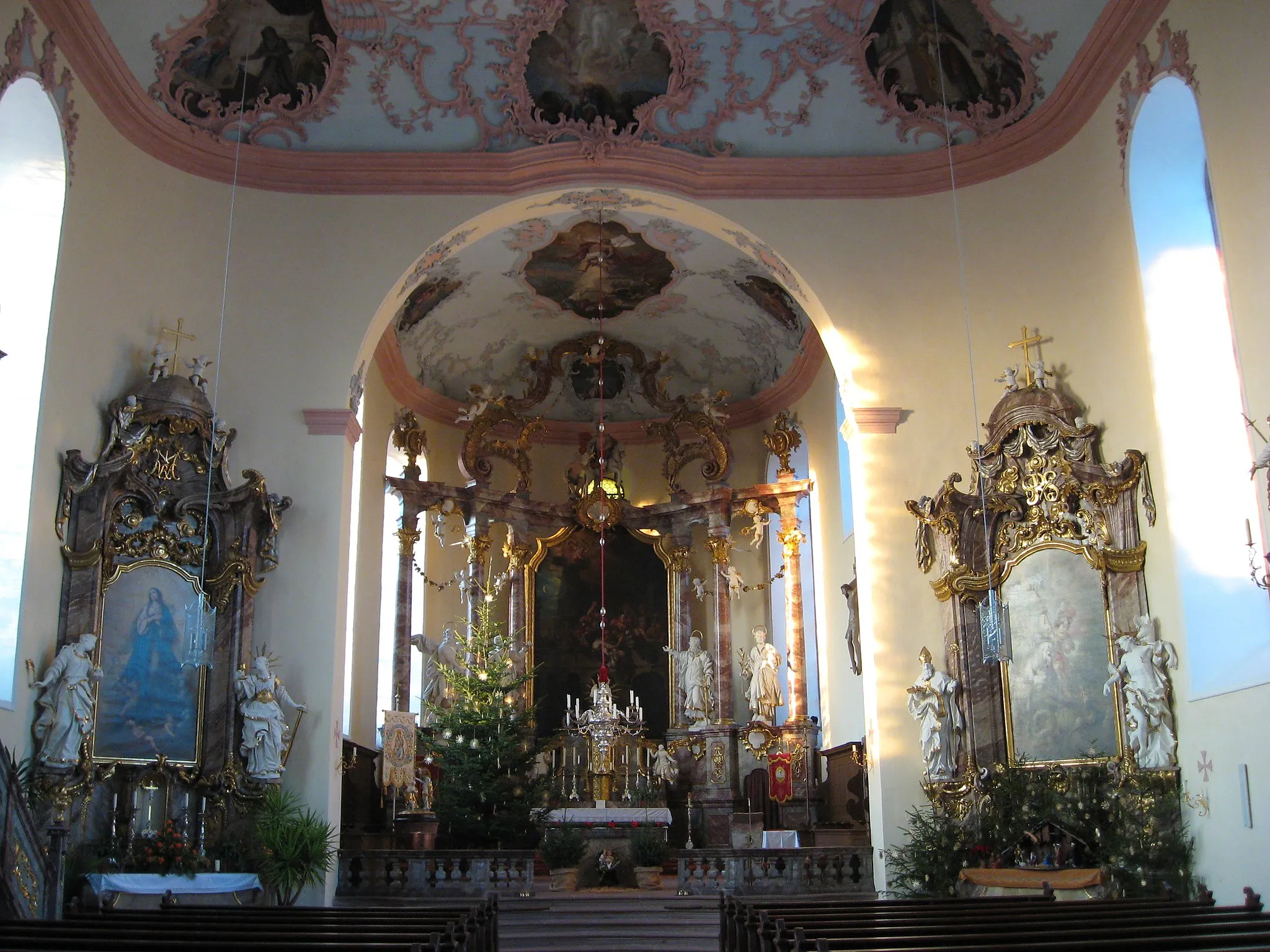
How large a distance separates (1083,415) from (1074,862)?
445cm

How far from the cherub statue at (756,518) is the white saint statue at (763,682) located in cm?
148

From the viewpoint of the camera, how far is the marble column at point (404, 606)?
18.0 meters

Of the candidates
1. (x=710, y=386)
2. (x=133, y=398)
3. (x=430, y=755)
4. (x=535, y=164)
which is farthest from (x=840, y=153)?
(x=430, y=755)

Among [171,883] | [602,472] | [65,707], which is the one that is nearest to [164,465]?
[65,707]

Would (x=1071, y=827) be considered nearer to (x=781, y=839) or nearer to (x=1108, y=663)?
(x=1108, y=663)

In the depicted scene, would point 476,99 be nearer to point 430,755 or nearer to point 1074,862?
point 430,755

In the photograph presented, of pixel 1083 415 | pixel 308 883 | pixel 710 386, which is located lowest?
pixel 308 883

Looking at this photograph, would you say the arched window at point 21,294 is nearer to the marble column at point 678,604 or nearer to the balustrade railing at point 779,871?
the balustrade railing at point 779,871

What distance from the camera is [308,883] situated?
40.3 feet

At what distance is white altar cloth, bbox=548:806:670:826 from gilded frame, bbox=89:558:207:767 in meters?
4.97

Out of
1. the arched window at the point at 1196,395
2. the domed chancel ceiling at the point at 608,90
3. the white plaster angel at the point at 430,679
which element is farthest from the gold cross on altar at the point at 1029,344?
the white plaster angel at the point at 430,679

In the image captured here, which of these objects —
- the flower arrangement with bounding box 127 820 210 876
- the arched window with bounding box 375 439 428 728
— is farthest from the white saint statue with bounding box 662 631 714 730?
the flower arrangement with bounding box 127 820 210 876

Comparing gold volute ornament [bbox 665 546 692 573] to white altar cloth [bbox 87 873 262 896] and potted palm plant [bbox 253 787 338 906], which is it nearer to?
potted palm plant [bbox 253 787 338 906]

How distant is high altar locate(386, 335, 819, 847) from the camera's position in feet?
60.9
